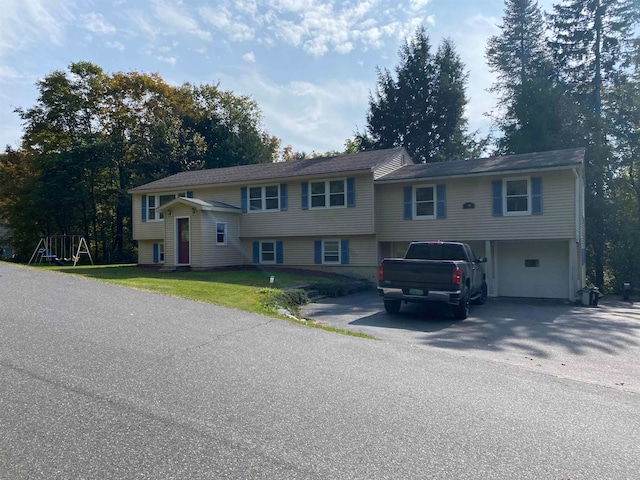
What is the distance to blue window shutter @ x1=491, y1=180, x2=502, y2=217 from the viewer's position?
18328mm

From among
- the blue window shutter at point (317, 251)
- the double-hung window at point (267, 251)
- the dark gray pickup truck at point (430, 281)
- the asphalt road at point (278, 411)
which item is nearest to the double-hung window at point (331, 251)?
the blue window shutter at point (317, 251)

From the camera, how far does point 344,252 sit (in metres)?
21.3

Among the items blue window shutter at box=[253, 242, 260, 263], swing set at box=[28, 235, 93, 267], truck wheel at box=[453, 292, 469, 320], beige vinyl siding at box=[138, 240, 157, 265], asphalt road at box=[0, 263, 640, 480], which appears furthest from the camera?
swing set at box=[28, 235, 93, 267]

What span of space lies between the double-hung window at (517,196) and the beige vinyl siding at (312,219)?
18.2ft

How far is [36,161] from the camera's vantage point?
32.6m

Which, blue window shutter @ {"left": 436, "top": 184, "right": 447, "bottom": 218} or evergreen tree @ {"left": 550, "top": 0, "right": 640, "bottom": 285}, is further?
evergreen tree @ {"left": 550, "top": 0, "right": 640, "bottom": 285}

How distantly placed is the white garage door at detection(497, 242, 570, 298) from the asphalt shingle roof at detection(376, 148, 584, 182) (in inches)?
127

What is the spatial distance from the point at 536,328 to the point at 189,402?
9.94 m

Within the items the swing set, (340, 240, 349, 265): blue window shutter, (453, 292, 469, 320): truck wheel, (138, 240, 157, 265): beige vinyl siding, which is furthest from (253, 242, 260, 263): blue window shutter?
(453, 292, 469, 320): truck wheel

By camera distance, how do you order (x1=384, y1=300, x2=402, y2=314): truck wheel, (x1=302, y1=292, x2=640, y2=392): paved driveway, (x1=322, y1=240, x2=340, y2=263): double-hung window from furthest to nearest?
(x1=322, y1=240, x2=340, y2=263): double-hung window < (x1=384, y1=300, x2=402, y2=314): truck wheel < (x1=302, y1=292, x2=640, y2=392): paved driveway

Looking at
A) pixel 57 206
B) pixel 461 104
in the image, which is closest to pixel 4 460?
pixel 57 206

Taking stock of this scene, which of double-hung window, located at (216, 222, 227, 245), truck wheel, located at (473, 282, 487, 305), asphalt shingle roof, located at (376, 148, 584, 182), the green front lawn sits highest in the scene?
asphalt shingle roof, located at (376, 148, 584, 182)

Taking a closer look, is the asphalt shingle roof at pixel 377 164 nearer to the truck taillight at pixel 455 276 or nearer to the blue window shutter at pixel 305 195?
the blue window shutter at pixel 305 195

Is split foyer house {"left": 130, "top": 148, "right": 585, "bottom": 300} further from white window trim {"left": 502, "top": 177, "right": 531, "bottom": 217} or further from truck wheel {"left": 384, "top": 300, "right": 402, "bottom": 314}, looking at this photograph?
truck wheel {"left": 384, "top": 300, "right": 402, "bottom": 314}
